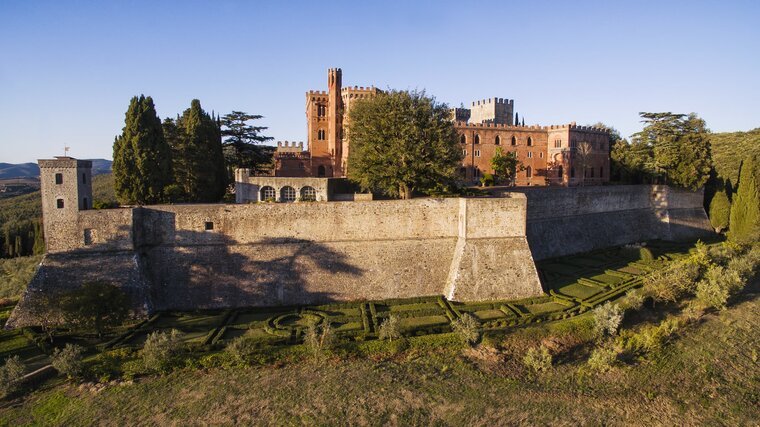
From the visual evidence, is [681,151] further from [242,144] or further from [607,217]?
[242,144]

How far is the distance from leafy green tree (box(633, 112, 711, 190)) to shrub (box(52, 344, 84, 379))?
48.4m

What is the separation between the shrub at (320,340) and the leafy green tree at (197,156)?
19.2 m

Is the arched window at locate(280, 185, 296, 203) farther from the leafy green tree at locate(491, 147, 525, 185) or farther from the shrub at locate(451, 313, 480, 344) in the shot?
the leafy green tree at locate(491, 147, 525, 185)

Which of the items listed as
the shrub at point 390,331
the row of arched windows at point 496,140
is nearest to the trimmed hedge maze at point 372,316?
the shrub at point 390,331

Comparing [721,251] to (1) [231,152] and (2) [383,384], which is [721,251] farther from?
(1) [231,152]

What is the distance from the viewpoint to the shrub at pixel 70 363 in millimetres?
18297

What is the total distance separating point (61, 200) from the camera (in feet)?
80.5

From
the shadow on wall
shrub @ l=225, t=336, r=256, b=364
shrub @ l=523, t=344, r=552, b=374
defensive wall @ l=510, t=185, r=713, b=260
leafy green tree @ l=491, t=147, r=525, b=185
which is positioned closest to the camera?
shrub @ l=225, t=336, r=256, b=364

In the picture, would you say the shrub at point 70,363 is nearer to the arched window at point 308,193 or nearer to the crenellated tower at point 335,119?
the arched window at point 308,193

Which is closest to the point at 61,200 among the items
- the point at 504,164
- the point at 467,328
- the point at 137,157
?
the point at 137,157

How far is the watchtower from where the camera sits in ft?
79.1

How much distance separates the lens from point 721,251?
32.6 m

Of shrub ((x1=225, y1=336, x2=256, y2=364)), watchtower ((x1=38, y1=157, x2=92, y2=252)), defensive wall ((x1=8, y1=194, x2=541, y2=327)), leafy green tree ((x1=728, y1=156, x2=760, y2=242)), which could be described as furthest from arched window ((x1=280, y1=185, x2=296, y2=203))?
leafy green tree ((x1=728, y1=156, x2=760, y2=242))

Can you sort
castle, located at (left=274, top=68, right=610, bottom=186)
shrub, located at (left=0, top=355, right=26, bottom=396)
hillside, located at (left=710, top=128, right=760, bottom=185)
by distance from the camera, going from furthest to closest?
hillside, located at (left=710, top=128, right=760, bottom=185), castle, located at (left=274, top=68, right=610, bottom=186), shrub, located at (left=0, top=355, right=26, bottom=396)
